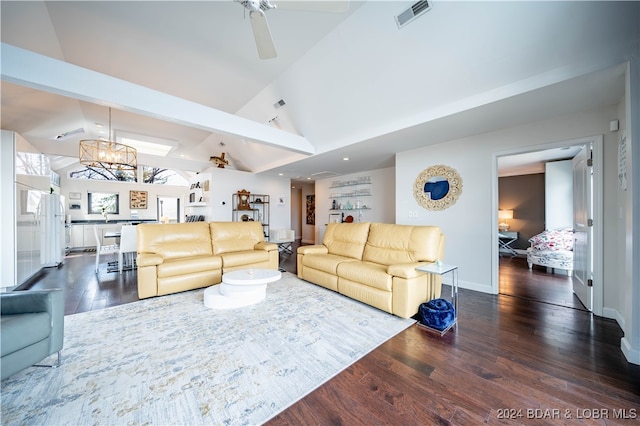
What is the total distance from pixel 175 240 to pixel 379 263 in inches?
131

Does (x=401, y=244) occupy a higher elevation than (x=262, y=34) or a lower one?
lower

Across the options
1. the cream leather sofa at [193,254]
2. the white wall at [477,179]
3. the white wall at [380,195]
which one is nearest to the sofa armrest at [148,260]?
the cream leather sofa at [193,254]

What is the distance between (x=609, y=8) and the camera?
1678 millimetres

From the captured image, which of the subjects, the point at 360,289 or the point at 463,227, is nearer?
the point at 360,289

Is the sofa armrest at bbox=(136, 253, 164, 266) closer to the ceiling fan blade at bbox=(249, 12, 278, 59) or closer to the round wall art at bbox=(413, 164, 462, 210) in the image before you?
the ceiling fan blade at bbox=(249, 12, 278, 59)

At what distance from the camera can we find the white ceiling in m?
2.26

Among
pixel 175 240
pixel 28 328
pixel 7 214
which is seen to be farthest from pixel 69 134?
pixel 28 328

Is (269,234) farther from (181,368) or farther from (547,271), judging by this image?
(547,271)

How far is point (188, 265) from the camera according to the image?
3.32 meters

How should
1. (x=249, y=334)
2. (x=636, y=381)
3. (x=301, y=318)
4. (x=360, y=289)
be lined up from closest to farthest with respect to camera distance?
(x=636, y=381)
(x=249, y=334)
(x=301, y=318)
(x=360, y=289)

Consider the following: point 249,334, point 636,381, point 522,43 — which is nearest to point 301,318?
point 249,334

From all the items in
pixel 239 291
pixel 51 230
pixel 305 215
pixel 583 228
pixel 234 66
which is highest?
→ pixel 234 66

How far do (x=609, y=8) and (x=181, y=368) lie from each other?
13.8 ft

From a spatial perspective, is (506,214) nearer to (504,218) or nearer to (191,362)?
(504,218)
